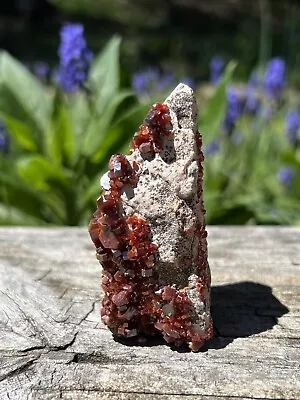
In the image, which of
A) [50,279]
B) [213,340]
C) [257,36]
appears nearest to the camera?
[213,340]

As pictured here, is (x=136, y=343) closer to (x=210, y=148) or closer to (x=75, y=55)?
(x=75, y=55)

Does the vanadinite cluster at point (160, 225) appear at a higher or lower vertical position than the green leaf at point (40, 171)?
lower

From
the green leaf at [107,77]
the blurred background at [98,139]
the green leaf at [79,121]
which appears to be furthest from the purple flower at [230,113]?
the green leaf at [79,121]

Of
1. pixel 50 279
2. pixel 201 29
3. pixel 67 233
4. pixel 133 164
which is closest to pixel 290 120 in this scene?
pixel 67 233

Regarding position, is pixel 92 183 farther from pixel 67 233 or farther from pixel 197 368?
pixel 197 368

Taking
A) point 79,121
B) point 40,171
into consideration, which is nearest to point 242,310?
point 40,171

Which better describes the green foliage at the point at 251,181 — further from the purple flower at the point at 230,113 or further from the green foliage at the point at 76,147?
the purple flower at the point at 230,113
